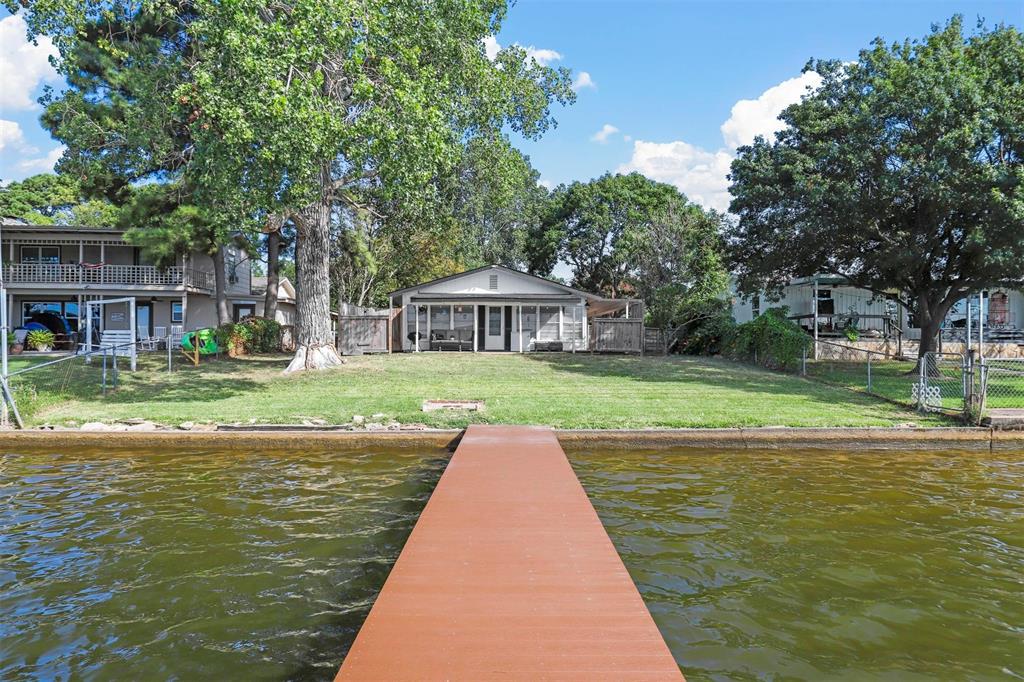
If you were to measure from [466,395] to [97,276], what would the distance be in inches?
922

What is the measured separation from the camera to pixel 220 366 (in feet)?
62.3

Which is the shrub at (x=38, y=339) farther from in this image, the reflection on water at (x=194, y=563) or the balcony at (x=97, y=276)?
the reflection on water at (x=194, y=563)

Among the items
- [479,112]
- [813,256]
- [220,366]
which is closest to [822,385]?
[813,256]

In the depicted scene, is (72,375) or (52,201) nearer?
(72,375)

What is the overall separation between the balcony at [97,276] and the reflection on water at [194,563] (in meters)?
21.9

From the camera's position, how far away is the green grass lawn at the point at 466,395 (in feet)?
35.4

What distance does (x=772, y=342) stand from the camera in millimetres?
20031

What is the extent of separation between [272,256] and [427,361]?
11572 millimetres

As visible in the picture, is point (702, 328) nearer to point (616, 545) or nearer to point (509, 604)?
point (616, 545)

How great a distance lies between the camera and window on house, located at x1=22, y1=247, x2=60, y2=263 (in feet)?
95.7

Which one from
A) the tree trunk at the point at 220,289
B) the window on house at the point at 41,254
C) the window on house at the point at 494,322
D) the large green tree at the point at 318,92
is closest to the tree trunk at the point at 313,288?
the large green tree at the point at 318,92

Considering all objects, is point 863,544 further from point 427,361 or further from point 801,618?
point 427,361

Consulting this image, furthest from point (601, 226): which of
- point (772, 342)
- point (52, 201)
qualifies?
point (52, 201)

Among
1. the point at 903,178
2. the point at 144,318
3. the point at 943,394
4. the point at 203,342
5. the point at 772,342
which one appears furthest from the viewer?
the point at 144,318
